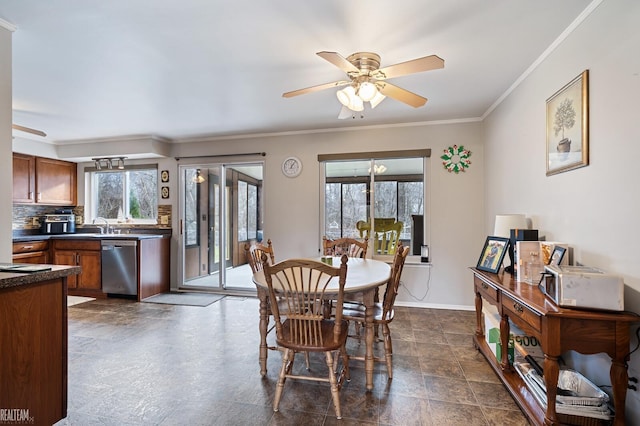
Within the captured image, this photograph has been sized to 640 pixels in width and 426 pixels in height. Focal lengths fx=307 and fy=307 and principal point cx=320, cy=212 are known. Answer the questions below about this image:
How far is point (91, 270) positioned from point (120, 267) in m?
0.54

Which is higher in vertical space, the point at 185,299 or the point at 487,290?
the point at 487,290

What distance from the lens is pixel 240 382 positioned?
2.26 m

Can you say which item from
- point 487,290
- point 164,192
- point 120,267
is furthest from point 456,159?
point 120,267

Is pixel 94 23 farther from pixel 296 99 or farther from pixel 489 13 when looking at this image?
pixel 489 13

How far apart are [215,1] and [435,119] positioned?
3.04m

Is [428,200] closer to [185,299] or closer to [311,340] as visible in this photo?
[311,340]

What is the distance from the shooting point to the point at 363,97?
7.14 ft

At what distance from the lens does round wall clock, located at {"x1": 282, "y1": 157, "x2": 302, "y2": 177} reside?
447 cm

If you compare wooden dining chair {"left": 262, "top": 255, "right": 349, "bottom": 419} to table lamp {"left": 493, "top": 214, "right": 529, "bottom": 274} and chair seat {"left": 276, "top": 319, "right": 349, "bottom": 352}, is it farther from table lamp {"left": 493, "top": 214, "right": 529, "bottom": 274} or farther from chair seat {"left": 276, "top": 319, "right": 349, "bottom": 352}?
table lamp {"left": 493, "top": 214, "right": 529, "bottom": 274}

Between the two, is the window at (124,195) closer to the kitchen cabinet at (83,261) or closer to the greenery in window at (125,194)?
the greenery in window at (125,194)

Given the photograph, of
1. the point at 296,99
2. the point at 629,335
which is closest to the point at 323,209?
the point at 296,99

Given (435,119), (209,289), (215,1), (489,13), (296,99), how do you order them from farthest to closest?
(209,289)
(435,119)
(296,99)
(489,13)
(215,1)

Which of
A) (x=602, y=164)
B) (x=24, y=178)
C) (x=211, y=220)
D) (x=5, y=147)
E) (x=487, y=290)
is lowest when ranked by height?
(x=487, y=290)

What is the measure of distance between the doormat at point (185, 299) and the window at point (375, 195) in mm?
1892
